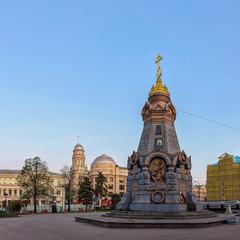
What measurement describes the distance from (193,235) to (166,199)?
47.8 feet

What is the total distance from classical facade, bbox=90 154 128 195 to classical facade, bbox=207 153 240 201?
6181 cm

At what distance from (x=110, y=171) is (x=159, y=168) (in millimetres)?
122426

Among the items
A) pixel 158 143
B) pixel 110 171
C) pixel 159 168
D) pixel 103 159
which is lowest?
pixel 159 168

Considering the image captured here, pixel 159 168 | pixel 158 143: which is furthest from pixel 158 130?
pixel 159 168

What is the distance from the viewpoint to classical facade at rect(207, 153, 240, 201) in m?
94.7

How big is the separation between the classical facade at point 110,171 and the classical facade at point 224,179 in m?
61.8

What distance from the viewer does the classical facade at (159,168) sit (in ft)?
130

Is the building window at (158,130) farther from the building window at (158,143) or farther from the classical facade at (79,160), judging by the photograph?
the classical facade at (79,160)

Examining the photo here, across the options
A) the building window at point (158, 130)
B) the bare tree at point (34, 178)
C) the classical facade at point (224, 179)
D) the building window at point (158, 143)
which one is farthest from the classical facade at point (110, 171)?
the building window at point (158, 143)

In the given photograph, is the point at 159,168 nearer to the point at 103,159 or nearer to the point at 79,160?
the point at 79,160

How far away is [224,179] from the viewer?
98.4m

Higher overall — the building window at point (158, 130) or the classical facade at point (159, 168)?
the building window at point (158, 130)

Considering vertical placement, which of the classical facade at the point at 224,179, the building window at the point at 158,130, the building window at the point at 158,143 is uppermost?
the building window at the point at 158,130

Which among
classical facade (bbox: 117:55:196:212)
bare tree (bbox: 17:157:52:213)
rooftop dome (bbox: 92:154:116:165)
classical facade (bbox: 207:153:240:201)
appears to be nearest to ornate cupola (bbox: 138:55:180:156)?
classical facade (bbox: 117:55:196:212)
